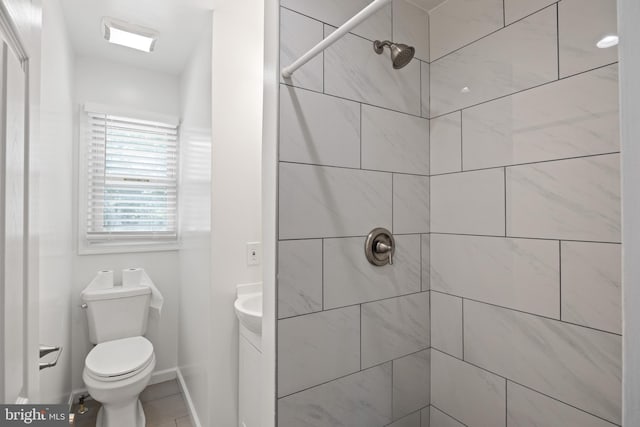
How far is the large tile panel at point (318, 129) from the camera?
1086 millimetres

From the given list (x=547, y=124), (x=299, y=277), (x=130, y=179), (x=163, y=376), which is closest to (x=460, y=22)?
(x=547, y=124)

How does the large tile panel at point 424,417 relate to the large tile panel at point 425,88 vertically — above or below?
below

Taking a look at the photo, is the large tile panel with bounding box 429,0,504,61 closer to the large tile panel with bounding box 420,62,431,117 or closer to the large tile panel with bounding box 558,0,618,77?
the large tile panel with bounding box 420,62,431,117

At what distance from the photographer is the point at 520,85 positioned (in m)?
1.13

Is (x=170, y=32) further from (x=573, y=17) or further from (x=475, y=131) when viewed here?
(x=573, y=17)

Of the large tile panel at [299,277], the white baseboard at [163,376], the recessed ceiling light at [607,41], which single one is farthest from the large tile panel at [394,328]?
the white baseboard at [163,376]

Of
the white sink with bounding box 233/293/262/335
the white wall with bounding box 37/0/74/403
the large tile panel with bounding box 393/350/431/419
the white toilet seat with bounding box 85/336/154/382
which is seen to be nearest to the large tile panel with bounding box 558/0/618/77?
the large tile panel with bounding box 393/350/431/419

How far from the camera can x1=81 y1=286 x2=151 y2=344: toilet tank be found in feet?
7.24

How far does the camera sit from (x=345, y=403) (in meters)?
1.18

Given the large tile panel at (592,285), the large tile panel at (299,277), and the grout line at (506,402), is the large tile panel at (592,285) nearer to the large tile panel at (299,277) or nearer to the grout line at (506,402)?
the grout line at (506,402)

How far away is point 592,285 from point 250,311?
4.48 ft

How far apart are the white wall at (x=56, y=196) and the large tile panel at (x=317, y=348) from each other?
109cm

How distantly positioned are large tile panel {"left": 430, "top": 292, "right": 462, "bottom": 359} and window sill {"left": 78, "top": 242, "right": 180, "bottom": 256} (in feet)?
7.00

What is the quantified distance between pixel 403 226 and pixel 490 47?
2.55 feet
